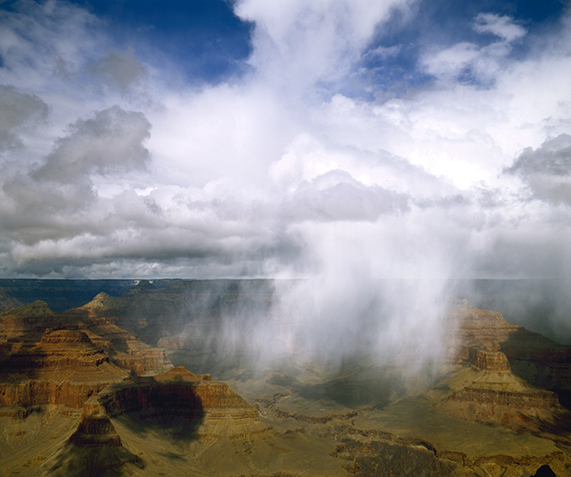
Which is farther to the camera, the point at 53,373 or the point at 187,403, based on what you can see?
the point at 53,373

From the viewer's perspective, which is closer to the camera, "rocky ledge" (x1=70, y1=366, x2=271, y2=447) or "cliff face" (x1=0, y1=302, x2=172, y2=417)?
"rocky ledge" (x1=70, y1=366, x2=271, y2=447)

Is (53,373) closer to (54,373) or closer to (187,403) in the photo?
(54,373)

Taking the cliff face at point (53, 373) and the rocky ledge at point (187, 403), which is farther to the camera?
the cliff face at point (53, 373)

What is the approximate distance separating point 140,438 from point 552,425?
504 ft

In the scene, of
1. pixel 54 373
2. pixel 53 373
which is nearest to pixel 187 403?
pixel 54 373

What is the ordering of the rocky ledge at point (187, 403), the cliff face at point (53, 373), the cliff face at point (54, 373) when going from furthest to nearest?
the cliff face at point (54, 373) → the cliff face at point (53, 373) → the rocky ledge at point (187, 403)

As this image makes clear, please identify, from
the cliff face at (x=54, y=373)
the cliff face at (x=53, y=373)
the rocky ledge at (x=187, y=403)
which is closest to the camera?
the rocky ledge at (x=187, y=403)

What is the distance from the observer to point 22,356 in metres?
157

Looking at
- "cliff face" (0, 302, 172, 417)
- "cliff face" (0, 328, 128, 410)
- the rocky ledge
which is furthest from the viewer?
"cliff face" (0, 328, 128, 410)

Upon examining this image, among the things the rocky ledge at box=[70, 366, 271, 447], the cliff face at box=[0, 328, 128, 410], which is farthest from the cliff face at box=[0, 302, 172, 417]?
Result: the rocky ledge at box=[70, 366, 271, 447]

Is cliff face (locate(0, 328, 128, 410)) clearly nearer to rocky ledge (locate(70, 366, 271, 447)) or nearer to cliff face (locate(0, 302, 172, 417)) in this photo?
cliff face (locate(0, 302, 172, 417))

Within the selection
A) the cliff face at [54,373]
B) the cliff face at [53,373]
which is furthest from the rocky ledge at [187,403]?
the cliff face at [54,373]

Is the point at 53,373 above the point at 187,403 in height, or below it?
above

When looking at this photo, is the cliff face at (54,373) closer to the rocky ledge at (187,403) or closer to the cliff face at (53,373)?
the cliff face at (53,373)
